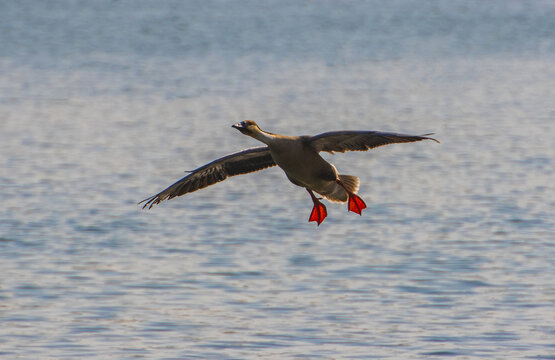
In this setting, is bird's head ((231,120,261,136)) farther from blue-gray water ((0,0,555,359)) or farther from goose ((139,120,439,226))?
blue-gray water ((0,0,555,359))

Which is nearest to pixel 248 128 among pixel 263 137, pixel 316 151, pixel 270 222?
pixel 263 137

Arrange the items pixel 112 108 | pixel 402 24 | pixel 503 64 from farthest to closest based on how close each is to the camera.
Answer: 1. pixel 402 24
2. pixel 503 64
3. pixel 112 108

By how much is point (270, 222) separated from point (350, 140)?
12318 millimetres

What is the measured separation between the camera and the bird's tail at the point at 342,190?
12195mm

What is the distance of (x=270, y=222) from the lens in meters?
23.4

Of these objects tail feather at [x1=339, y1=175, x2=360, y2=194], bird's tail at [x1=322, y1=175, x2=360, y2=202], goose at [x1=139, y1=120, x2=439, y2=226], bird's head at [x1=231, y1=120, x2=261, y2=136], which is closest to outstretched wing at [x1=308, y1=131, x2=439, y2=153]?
goose at [x1=139, y1=120, x2=439, y2=226]

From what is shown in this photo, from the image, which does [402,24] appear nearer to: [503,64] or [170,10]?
[170,10]

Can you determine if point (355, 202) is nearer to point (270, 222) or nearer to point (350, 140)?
point (350, 140)

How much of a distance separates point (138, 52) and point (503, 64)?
→ 69.8 feet

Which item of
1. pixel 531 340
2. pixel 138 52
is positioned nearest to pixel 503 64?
pixel 138 52

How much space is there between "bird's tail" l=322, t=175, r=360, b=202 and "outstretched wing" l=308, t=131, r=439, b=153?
2.77 feet

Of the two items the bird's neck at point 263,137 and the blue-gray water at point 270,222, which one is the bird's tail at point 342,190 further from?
the blue-gray water at point 270,222

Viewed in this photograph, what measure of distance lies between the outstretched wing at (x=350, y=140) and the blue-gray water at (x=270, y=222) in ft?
15.7

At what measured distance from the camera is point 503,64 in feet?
190
